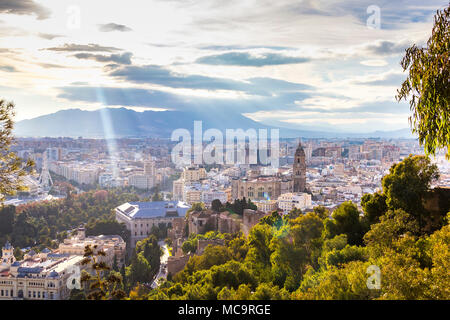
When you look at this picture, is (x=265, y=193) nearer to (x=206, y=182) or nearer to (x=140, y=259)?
(x=206, y=182)

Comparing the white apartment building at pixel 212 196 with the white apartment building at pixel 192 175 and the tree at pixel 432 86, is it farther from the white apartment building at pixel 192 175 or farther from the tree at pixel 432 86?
the tree at pixel 432 86

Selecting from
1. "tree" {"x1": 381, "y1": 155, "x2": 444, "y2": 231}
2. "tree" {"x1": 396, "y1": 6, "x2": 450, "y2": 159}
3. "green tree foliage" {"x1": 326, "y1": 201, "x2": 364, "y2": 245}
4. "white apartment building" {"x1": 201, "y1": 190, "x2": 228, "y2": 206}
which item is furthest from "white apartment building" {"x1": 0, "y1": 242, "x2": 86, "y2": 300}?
"white apartment building" {"x1": 201, "y1": 190, "x2": 228, "y2": 206}

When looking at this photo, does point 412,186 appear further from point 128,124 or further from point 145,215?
point 128,124

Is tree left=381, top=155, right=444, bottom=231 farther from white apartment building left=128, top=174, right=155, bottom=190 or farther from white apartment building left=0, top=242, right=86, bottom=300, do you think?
white apartment building left=128, top=174, right=155, bottom=190

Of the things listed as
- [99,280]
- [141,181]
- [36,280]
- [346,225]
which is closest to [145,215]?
[36,280]

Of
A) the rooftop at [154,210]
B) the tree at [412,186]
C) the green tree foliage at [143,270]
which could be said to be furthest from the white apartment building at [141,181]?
the tree at [412,186]

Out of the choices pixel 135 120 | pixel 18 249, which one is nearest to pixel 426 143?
pixel 18 249
